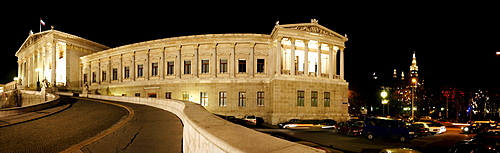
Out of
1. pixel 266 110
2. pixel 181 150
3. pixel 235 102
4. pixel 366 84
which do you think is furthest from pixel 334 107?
pixel 366 84

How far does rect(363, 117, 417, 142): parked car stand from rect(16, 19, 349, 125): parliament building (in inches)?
565

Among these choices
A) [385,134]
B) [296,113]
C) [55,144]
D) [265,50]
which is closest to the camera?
[55,144]

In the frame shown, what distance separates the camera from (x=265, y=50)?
4022 centimetres

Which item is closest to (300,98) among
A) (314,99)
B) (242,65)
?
(314,99)

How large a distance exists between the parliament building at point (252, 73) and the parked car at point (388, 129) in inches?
565

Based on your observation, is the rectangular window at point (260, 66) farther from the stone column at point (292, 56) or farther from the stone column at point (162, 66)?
the stone column at point (162, 66)

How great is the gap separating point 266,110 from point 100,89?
2968cm

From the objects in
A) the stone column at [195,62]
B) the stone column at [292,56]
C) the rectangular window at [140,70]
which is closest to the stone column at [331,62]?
the stone column at [292,56]

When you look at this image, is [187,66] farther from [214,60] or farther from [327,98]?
[327,98]

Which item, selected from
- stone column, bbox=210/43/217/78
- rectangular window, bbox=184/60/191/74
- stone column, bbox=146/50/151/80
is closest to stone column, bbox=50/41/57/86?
stone column, bbox=146/50/151/80

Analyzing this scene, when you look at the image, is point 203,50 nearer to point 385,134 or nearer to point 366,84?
point 385,134

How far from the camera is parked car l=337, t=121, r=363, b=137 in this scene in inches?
967

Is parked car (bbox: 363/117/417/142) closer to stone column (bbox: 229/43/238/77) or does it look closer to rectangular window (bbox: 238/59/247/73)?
rectangular window (bbox: 238/59/247/73)

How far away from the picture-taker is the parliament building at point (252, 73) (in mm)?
37469
